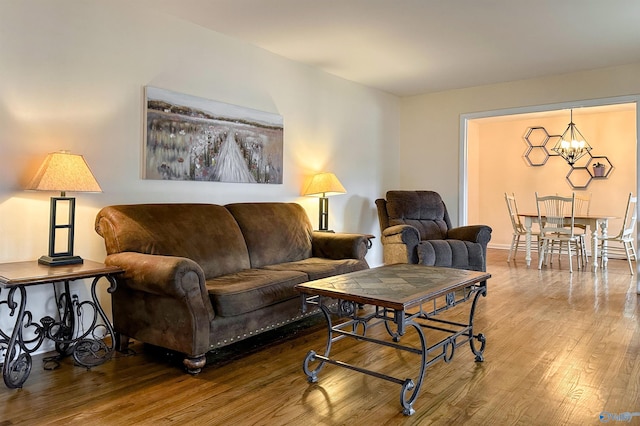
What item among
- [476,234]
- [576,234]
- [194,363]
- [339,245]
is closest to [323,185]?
[339,245]

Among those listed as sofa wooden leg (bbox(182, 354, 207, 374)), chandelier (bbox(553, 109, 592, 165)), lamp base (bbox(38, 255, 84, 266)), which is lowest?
sofa wooden leg (bbox(182, 354, 207, 374))

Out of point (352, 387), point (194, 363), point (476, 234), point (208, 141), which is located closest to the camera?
point (352, 387)

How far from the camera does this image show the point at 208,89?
374cm

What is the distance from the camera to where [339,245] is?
12.6 ft

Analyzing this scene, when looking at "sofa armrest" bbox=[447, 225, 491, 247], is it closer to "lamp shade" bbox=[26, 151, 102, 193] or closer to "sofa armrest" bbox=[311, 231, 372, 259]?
"sofa armrest" bbox=[311, 231, 372, 259]

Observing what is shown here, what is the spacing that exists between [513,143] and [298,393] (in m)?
7.18

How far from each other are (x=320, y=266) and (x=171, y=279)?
1273 millimetres

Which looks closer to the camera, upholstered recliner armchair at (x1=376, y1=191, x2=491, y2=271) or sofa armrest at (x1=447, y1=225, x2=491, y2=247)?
upholstered recliner armchair at (x1=376, y1=191, x2=491, y2=271)

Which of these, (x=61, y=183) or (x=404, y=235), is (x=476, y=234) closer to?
(x=404, y=235)

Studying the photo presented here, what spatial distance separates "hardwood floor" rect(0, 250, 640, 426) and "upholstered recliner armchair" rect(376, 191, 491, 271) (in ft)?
4.10

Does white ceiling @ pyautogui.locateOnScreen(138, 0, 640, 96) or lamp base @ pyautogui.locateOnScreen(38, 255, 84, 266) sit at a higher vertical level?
white ceiling @ pyautogui.locateOnScreen(138, 0, 640, 96)

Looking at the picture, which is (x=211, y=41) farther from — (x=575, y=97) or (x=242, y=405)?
(x=575, y=97)

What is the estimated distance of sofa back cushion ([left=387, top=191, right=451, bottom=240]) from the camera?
5.09m

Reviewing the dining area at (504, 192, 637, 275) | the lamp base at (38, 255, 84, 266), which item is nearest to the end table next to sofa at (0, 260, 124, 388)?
the lamp base at (38, 255, 84, 266)
